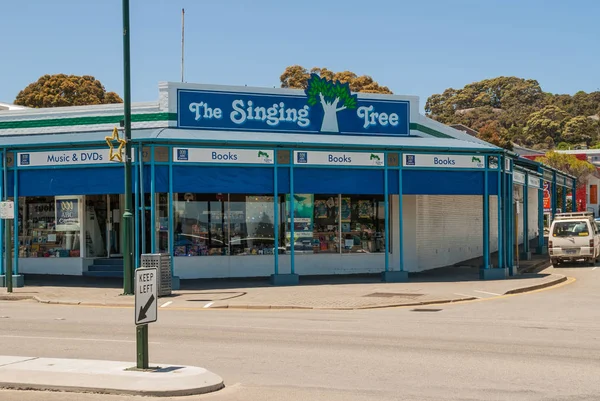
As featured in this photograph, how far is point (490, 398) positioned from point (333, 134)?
17980 millimetres

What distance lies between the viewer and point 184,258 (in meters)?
25.4

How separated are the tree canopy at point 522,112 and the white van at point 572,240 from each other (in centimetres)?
5216

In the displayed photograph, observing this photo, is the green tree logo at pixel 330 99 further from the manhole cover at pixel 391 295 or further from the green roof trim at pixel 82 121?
the manhole cover at pixel 391 295

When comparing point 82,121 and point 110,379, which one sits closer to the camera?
point 110,379

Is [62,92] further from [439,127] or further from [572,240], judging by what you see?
[572,240]

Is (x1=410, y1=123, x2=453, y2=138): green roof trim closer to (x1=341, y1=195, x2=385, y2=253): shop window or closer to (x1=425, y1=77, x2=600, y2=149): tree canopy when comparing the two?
(x1=341, y1=195, x2=385, y2=253): shop window

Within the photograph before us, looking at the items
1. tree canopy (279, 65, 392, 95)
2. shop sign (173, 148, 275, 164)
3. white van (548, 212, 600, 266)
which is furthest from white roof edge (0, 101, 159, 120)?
tree canopy (279, 65, 392, 95)

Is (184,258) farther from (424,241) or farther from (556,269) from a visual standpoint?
(556,269)

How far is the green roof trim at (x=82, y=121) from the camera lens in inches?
974

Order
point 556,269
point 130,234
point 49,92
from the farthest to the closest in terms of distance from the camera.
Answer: point 49,92 < point 556,269 < point 130,234

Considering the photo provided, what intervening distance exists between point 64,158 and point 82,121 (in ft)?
7.79

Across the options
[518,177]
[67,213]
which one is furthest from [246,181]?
A: [518,177]

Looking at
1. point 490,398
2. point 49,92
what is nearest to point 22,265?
point 490,398

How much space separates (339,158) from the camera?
2472 centimetres
